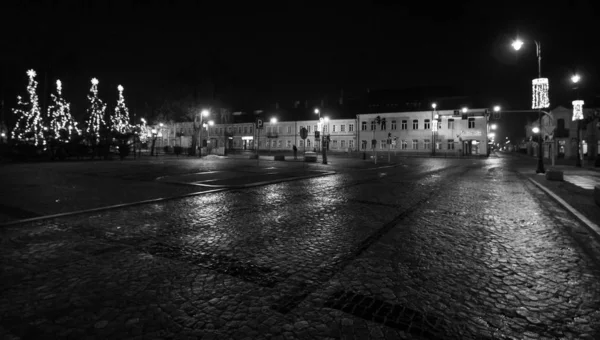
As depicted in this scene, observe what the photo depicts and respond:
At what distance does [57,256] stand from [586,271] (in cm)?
752

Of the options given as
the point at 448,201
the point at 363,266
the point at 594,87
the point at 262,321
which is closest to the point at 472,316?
the point at 363,266

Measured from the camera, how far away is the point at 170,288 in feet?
12.8

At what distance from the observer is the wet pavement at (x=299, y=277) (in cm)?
312

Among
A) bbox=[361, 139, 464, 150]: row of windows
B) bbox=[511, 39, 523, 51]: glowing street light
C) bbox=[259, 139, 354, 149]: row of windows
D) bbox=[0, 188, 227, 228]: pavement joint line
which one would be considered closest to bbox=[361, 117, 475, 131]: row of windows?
bbox=[361, 139, 464, 150]: row of windows

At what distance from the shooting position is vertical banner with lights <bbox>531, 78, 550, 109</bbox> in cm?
1620

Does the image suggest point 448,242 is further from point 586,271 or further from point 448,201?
point 448,201

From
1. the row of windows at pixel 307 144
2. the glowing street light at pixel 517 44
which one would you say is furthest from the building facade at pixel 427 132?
the glowing street light at pixel 517 44

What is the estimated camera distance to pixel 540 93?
1636cm

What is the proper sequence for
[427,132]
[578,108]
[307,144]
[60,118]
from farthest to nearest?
1. [307,144]
2. [427,132]
3. [60,118]
4. [578,108]

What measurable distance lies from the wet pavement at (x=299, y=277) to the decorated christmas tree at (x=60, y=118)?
1377 inches

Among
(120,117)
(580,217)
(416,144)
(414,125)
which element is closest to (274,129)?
(414,125)

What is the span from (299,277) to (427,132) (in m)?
61.2

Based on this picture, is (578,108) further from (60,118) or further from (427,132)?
(60,118)

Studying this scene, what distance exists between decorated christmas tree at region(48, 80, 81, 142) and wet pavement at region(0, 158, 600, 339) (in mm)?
34965
